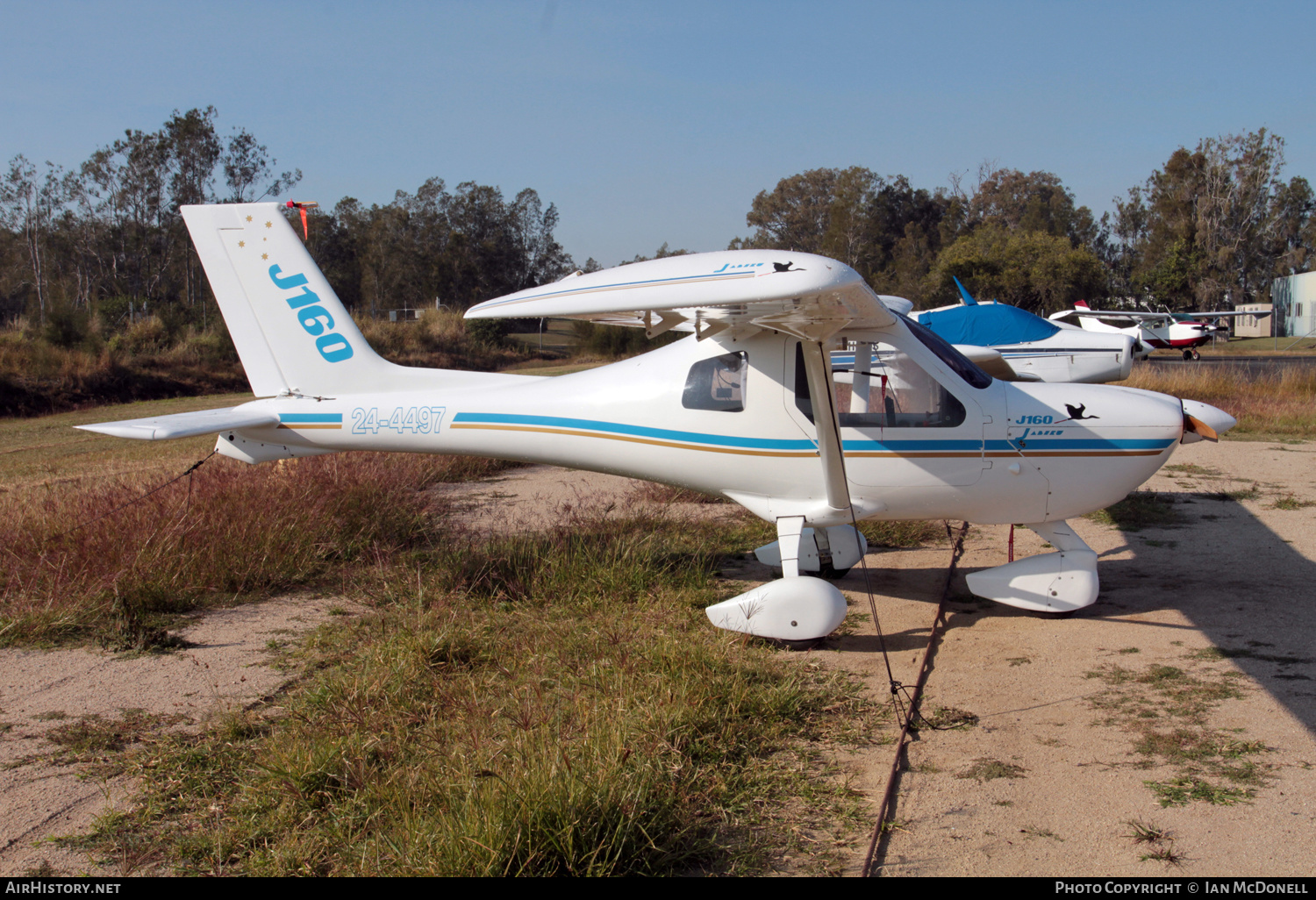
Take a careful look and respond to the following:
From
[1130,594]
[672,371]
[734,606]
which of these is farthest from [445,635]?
[1130,594]

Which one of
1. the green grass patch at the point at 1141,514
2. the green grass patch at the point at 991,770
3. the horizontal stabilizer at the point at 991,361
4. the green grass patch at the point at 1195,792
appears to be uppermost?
the horizontal stabilizer at the point at 991,361

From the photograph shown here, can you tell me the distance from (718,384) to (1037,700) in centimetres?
287

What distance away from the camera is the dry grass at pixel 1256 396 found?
14148 mm

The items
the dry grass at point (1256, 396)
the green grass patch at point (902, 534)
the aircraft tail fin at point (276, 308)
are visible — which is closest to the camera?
the aircraft tail fin at point (276, 308)

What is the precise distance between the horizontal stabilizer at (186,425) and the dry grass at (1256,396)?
13.4 m

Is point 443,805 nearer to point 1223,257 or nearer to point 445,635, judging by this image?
point 445,635

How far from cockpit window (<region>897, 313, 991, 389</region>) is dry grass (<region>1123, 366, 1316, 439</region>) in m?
9.82

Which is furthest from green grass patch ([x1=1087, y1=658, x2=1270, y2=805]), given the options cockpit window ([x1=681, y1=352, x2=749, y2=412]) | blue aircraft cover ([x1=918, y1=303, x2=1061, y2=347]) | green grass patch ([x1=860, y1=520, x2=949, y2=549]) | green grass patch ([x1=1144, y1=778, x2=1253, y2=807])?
blue aircraft cover ([x1=918, y1=303, x2=1061, y2=347])

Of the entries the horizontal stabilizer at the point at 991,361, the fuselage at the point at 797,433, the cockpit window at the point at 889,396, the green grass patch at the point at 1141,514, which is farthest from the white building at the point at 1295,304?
the cockpit window at the point at 889,396

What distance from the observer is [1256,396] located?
16.7 meters

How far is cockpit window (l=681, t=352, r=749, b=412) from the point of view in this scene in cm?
609

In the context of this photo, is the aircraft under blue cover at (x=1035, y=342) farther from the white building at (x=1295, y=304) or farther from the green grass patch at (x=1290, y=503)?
the white building at (x=1295, y=304)

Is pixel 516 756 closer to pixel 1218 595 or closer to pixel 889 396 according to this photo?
pixel 889 396

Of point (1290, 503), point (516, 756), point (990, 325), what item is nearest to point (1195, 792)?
point (516, 756)
